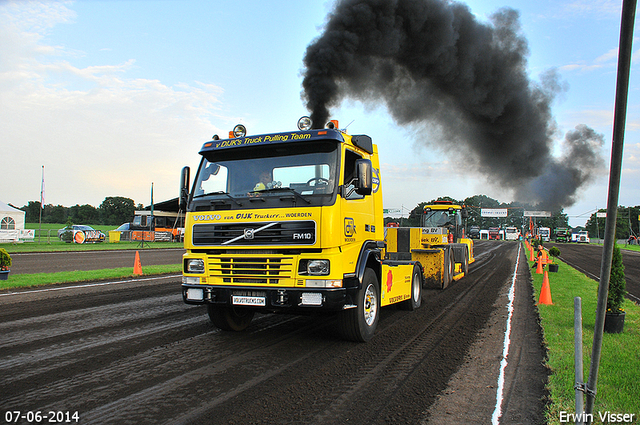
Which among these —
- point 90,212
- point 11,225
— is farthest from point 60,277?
point 90,212

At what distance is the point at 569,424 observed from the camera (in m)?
3.50

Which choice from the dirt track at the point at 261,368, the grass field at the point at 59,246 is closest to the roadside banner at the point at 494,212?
the grass field at the point at 59,246

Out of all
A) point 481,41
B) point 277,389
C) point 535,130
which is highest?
point 481,41

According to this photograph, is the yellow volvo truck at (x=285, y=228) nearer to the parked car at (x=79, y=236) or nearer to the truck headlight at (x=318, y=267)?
the truck headlight at (x=318, y=267)

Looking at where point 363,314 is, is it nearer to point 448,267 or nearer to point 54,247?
point 448,267

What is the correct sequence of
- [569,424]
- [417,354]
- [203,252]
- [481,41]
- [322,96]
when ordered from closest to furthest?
[569,424], [417,354], [203,252], [322,96], [481,41]

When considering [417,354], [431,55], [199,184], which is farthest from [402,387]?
[431,55]

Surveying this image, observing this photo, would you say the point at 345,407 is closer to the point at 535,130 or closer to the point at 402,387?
the point at 402,387

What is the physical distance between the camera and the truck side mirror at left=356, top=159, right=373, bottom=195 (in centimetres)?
571

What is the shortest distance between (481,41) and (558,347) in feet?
49.3

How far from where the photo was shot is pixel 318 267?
536 centimetres

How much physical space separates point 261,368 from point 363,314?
174 cm

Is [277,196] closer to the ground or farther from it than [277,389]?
farther from it

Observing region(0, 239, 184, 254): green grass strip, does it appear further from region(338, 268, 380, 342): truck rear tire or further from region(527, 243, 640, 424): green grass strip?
region(527, 243, 640, 424): green grass strip
